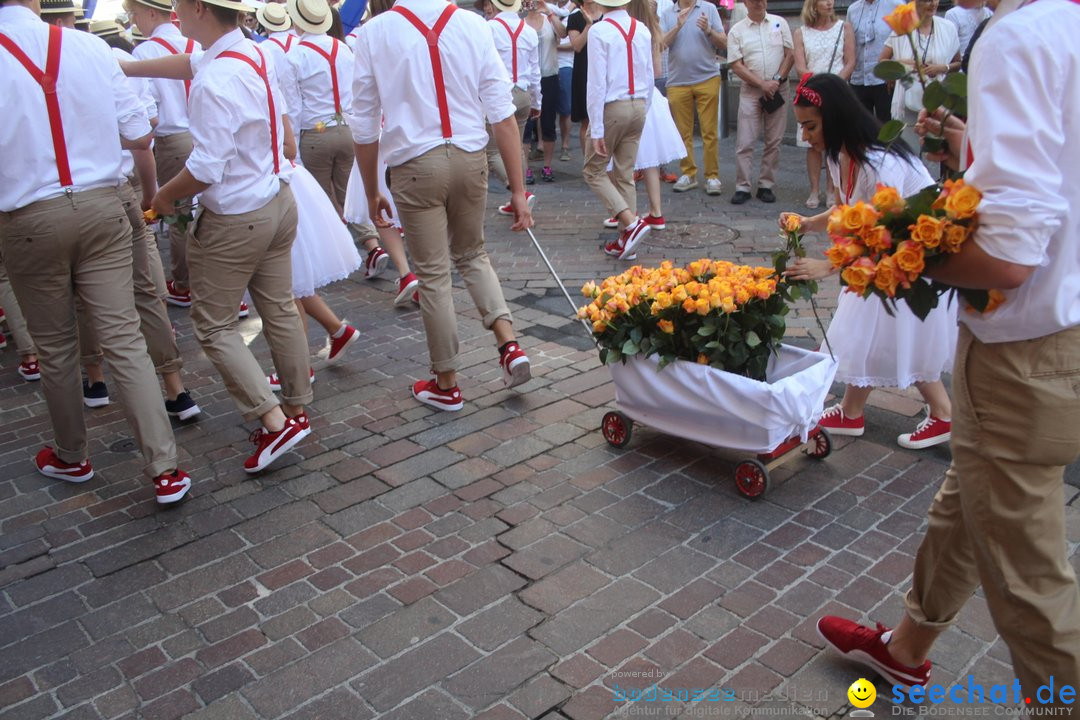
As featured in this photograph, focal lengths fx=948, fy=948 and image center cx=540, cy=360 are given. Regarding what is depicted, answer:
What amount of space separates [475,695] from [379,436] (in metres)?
2.15

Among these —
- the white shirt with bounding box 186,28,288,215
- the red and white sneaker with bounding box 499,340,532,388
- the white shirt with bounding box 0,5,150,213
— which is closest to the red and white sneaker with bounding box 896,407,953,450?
the red and white sneaker with bounding box 499,340,532,388

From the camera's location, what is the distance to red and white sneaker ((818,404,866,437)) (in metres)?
4.66

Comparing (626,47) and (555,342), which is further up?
(626,47)

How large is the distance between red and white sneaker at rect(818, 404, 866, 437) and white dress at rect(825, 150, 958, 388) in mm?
283

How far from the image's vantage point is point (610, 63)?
7.91 m

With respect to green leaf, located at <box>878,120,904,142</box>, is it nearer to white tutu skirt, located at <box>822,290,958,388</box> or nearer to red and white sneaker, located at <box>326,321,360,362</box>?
white tutu skirt, located at <box>822,290,958,388</box>

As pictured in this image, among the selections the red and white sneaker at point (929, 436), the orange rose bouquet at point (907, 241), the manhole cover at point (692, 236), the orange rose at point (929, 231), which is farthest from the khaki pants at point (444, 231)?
the manhole cover at point (692, 236)

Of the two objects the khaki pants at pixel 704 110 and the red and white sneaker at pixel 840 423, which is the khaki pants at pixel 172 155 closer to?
the red and white sneaker at pixel 840 423

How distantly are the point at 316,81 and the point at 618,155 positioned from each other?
265 cm

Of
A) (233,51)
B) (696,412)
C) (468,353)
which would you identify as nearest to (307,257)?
(468,353)

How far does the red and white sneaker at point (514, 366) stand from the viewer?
5.22 m

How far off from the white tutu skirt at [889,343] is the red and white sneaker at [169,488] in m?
3.06

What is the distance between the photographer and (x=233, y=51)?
4.15 metres

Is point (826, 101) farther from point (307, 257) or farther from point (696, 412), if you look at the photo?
point (307, 257)
